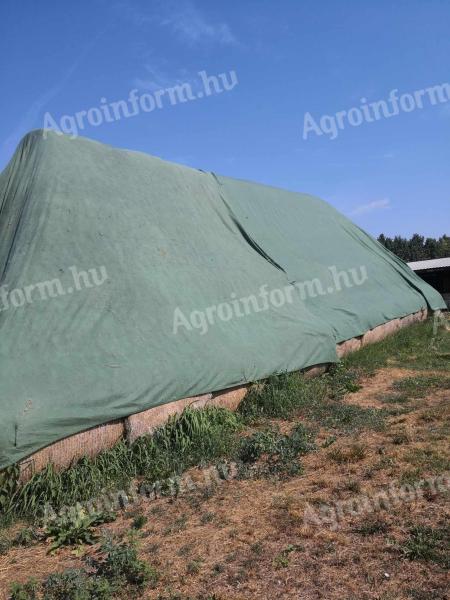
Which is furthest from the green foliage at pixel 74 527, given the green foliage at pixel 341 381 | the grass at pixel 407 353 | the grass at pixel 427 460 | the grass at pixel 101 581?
the grass at pixel 407 353

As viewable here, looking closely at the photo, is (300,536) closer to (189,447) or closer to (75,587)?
(75,587)

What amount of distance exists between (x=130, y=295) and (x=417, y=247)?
6305cm

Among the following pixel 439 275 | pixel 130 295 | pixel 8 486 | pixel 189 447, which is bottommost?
pixel 189 447

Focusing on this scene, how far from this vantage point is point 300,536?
3.16 m

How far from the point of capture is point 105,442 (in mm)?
4199

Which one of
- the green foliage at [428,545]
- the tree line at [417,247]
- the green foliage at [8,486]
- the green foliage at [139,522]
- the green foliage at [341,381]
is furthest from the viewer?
the tree line at [417,247]

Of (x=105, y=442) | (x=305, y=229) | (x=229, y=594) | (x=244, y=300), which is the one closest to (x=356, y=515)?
(x=229, y=594)

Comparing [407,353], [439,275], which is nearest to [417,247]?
[439,275]

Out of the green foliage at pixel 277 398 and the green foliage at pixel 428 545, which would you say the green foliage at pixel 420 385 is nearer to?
the green foliage at pixel 277 398

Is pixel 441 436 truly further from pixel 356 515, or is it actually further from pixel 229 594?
pixel 229 594

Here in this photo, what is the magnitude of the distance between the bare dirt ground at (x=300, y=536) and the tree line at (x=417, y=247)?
5697 cm

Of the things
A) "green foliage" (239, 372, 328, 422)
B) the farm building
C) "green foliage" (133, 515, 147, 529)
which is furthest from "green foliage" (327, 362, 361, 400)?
the farm building

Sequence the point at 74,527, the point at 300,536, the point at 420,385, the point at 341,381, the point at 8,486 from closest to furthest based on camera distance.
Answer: the point at 300,536, the point at 74,527, the point at 8,486, the point at 420,385, the point at 341,381

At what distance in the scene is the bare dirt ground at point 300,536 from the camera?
2668mm
